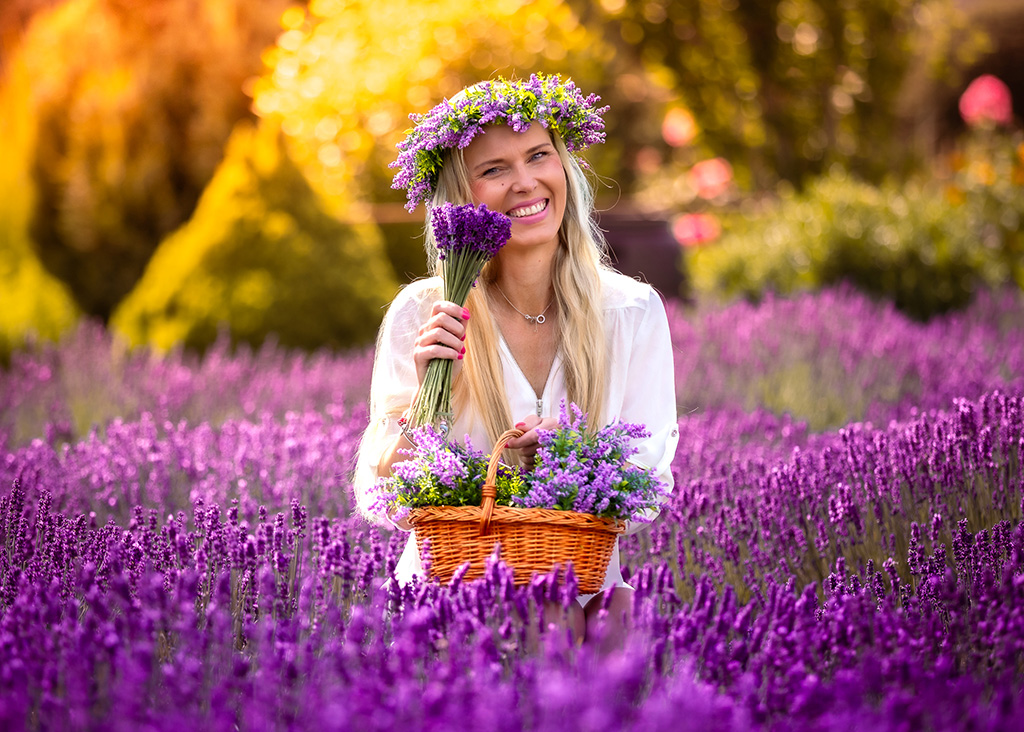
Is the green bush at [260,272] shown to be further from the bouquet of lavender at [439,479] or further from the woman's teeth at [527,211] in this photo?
the bouquet of lavender at [439,479]

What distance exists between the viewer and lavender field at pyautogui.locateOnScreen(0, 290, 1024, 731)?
4.96ft

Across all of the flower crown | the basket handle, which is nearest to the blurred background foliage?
the flower crown

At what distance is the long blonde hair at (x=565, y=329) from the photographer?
8.07ft

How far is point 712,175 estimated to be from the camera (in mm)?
10852

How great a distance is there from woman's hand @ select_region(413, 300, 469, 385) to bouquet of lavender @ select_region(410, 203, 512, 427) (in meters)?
0.03

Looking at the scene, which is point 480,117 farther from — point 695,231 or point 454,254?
point 695,231

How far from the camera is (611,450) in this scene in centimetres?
204

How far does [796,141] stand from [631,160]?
760cm

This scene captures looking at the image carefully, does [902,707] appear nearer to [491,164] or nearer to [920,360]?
[491,164]

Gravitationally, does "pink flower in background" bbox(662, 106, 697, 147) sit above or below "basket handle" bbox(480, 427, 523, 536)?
above

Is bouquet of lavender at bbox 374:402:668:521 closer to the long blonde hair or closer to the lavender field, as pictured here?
the lavender field

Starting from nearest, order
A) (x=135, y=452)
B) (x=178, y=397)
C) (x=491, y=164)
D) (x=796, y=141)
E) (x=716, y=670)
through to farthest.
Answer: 1. (x=716, y=670)
2. (x=491, y=164)
3. (x=135, y=452)
4. (x=178, y=397)
5. (x=796, y=141)

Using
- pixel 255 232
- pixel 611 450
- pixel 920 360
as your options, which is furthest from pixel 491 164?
pixel 255 232

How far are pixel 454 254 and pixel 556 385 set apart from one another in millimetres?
475
